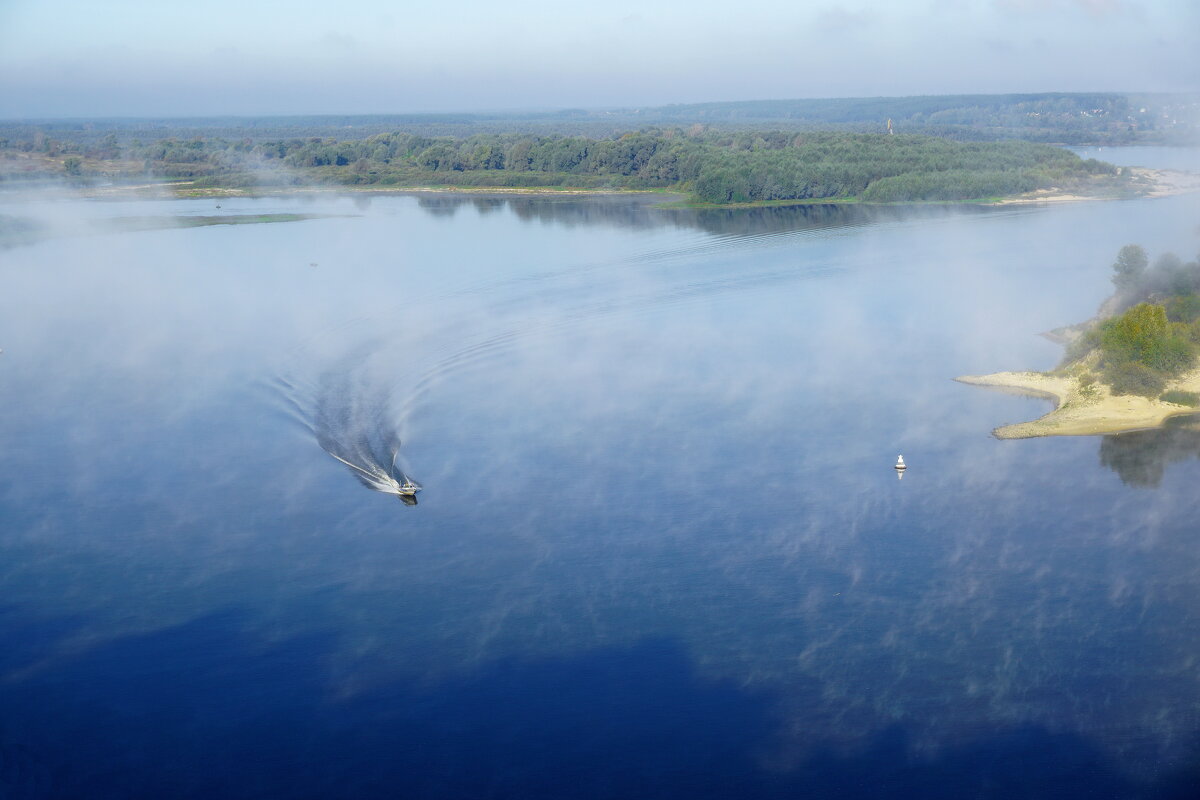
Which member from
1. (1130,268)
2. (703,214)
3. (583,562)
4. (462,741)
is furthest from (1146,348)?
(703,214)

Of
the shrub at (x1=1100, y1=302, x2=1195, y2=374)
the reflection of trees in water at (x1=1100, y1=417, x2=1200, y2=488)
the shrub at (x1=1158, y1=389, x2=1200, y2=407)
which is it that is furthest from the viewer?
the shrub at (x1=1100, y1=302, x2=1195, y2=374)

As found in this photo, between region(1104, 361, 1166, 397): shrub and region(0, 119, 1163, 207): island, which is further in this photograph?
region(0, 119, 1163, 207): island

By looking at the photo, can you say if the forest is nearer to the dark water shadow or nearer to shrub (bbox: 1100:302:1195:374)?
shrub (bbox: 1100:302:1195:374)

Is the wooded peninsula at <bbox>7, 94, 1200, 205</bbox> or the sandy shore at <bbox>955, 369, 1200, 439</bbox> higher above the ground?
the wooded peninsula at <bbox>7, 94, 1200, 205</bbox>

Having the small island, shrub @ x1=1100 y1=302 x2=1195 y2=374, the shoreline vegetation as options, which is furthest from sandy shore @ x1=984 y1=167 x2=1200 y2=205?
shrub @ x1=1100 y1=302 x2=1195 y2=374

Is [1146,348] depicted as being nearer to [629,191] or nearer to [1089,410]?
[1089,410]

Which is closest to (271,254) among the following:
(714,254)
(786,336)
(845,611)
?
(714,254)

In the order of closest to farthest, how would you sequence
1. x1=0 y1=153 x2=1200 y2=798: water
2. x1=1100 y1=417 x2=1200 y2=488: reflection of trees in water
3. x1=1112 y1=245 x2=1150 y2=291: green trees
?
1. x1=0 y1=153 x2=1200 y2=798: water
2. x1=1100 y1=417 x2=1200 y2=488: reflection of trees in water
3. x1=1112 y1=245 x2=1150 y2=291: green trees

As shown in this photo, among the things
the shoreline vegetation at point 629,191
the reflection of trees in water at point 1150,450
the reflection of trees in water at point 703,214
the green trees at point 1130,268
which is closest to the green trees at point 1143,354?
the reflection of trees in water at point 1150,450

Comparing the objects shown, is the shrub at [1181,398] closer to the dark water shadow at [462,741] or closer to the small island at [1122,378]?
the small island at [1122,378]
